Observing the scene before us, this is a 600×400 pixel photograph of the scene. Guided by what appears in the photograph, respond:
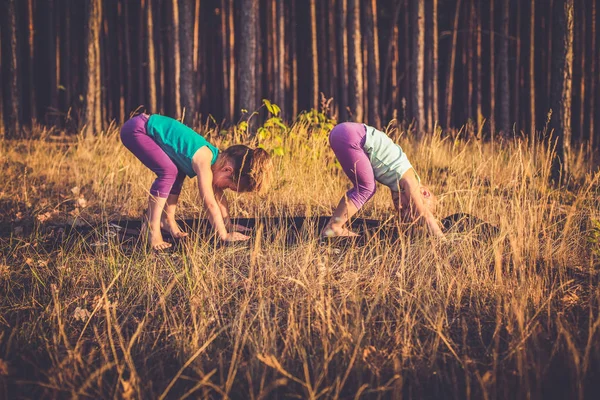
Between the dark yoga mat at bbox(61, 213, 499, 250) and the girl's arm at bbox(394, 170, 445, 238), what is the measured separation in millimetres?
123

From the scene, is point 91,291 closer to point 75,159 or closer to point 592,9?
point 75,159

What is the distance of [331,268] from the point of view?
3510mm

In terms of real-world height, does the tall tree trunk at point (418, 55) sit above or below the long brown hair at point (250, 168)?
above

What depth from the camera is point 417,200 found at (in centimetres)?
432

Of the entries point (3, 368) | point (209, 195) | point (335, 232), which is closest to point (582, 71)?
point (335, 232)

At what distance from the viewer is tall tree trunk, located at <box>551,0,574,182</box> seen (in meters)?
6.19

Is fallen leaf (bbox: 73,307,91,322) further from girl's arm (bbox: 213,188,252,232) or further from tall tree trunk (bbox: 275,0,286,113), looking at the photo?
tall tree trunk (bbox: 275,0,286,113)

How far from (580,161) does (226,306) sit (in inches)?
238

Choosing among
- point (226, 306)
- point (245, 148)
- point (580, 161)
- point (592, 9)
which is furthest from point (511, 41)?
point (226, 306)

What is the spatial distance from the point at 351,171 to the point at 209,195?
3.62 feet

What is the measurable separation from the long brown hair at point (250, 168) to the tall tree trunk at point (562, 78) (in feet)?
11.5

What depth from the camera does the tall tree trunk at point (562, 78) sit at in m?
6.19

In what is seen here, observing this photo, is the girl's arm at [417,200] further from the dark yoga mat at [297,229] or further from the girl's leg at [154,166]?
the girl's leg at [154,166]

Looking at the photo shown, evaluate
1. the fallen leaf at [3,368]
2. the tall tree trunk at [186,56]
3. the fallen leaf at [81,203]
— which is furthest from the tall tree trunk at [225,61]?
the fallen leaf at [3,368]
